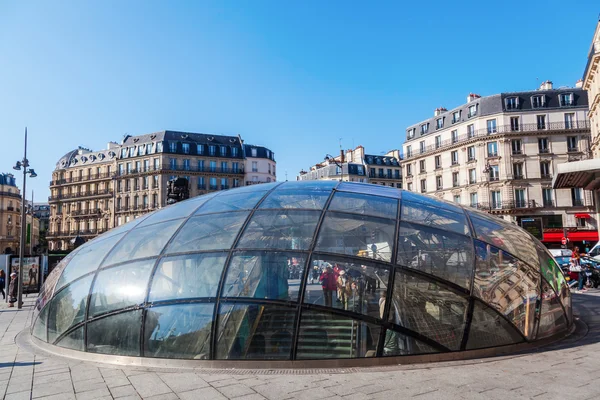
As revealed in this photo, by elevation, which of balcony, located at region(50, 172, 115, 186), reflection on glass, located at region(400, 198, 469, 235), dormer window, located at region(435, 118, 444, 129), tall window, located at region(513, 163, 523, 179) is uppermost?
dormer window, located at region(435, 118, 444, 129)

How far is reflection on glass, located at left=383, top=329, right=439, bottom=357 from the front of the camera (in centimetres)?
709

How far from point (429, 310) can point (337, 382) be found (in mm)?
2219

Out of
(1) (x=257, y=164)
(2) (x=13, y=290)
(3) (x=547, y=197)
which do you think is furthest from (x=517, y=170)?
(2) (x=13, y=290)

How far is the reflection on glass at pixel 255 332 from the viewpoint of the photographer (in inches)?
277

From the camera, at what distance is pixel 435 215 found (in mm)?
9070

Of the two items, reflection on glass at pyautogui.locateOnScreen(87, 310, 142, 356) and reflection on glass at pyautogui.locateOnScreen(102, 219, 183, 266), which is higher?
reflection on glass at pyautogui.locateOnScreen(102, 219, 183, 266)

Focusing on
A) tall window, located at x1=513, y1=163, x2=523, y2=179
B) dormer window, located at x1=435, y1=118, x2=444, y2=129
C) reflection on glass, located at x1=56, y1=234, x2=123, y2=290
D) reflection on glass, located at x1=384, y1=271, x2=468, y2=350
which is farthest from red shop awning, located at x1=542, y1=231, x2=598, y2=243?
reflection on glass, located at x1=56, y1=234, x2=123, y2=290

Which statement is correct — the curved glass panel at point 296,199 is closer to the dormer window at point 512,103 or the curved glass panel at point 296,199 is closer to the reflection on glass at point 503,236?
the reflection on glass at point 503,236

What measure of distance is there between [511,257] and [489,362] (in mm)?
2626

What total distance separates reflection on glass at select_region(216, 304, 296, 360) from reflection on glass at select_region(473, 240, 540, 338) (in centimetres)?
368

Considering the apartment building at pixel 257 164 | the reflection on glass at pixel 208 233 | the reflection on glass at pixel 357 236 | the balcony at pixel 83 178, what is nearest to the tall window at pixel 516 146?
the apartment building at pixel 257 164

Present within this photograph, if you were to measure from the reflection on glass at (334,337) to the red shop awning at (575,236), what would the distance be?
44.8 meters

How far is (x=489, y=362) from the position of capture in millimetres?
7090

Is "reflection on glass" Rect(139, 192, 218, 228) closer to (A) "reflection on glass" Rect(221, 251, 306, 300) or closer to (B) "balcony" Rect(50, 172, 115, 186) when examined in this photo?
(A) "reflection on glass" Rect(221, 251, 306, 300)
